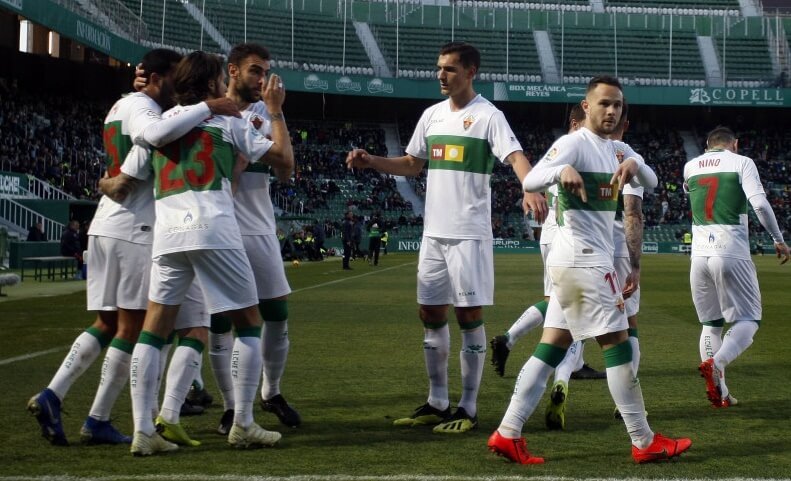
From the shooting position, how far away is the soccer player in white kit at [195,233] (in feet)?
19.5

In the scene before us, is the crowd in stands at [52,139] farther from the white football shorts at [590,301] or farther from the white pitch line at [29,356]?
the white football shorts at [590,301]

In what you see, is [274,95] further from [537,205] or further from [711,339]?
[711,339]

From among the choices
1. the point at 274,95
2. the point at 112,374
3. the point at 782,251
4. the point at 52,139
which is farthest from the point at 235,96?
the point at 52,139

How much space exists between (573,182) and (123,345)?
278 cm

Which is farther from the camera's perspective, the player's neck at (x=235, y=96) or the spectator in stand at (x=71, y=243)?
the spectator in stand at (x=71, y=243)

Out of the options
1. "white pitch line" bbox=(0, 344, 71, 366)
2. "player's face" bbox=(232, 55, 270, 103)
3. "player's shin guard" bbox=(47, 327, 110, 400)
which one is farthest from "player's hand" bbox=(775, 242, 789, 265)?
"white pitch line" bbox=(0, 344, 71, 366)

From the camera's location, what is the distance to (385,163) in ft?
24.9

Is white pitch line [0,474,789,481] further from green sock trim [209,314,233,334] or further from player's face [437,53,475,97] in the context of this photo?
player's face [437,53,475,97]

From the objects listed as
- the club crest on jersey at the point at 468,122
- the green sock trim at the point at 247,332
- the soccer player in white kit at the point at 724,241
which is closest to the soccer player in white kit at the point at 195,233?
the green sock trim at the point at 247,332

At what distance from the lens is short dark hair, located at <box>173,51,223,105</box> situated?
6.08m

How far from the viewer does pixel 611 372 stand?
234 inches

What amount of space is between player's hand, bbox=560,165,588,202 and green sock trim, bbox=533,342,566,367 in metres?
0.92

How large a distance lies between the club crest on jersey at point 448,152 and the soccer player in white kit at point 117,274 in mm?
1861

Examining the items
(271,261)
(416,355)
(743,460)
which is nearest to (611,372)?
(743,460)
